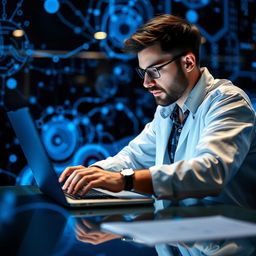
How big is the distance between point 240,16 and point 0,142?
2.46 m

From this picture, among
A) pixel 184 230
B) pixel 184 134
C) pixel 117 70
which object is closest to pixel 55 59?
pixel 117 70

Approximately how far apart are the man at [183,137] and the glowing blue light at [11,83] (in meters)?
1.84

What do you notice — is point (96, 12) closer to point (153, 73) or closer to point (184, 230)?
point (153, 73)

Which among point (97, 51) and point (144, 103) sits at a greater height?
point (97, 51)

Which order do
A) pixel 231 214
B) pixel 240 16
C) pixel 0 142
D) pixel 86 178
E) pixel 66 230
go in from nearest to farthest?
pixel 66 230, pixel 231 214, pixel 86 178, pixel 0 142, pixel 240 16

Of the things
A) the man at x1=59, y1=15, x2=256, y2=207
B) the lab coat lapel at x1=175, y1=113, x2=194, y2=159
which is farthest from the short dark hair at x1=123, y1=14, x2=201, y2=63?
the lab coat lapel at x1=175, y1=113, x2=194, y2=159

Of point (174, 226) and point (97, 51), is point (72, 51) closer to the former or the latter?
point (97, 51)

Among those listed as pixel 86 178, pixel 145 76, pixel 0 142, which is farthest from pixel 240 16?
pixel 86 178

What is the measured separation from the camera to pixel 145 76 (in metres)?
1.87

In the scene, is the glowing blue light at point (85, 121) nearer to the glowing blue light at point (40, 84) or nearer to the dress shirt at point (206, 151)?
the glowing blue light at point (40, 84)

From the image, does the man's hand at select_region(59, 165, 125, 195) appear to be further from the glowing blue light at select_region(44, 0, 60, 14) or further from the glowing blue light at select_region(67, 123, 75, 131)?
the glowing blue light at select_region(44, 0, 60, 14)

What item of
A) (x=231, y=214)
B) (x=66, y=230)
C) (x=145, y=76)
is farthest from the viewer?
(x=145, y=76)

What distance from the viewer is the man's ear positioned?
6.24 feet

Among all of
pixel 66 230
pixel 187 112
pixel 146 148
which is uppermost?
pixel 66 230
